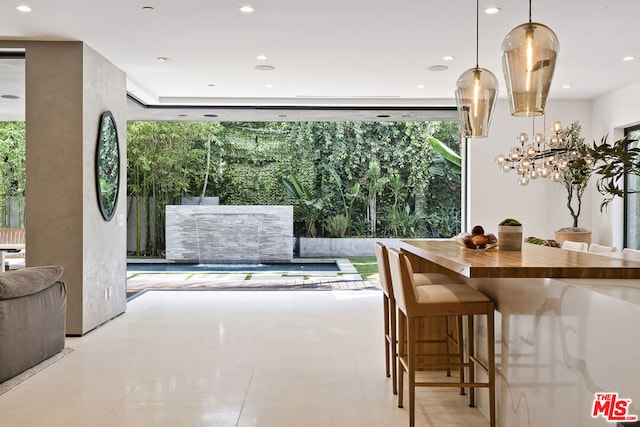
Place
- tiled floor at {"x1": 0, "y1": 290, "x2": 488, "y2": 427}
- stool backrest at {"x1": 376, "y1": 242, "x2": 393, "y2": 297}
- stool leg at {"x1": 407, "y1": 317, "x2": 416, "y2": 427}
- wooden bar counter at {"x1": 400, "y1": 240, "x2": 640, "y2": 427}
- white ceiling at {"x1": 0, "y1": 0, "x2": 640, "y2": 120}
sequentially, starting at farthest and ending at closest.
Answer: white ceiling at {"x1": 0, "y1": 0, "x2": 640, "y2": 120}, stool backrest at {"x1": 376, "y1": 242, "x2": 393, "y2": 297}, tiled floor at {"x1": 0, "y1": 290, "x2": 488, "y2": 427}, stool leg at {"x1": 407, "y1": 317, "x2": 416, "y2": 427}, wooden bar counter at {"x1": 400, "y1": 240, "x2": 640, "y2": 427}

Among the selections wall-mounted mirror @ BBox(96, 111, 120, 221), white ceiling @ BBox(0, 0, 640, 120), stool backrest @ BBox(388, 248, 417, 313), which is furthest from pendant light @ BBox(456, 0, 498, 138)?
wall-mounted mirror @ BBox(96, 111, 120, 221)

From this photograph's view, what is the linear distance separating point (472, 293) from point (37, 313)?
3.24 metres

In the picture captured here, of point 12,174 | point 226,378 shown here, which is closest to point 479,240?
point 226,378

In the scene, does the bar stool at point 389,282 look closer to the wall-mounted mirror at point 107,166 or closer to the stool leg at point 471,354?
the stool leg at point 471,354

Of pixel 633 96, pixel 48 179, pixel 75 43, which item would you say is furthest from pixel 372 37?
pixel 633 96

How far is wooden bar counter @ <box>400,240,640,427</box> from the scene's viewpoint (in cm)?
193

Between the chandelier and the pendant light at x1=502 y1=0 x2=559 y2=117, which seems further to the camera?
the chandelier

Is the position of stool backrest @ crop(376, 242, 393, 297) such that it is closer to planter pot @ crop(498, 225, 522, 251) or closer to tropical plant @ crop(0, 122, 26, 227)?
planter pot @ crop(498, 225, 522, 251)

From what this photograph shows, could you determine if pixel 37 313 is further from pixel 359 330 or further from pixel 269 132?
pixel 269 132

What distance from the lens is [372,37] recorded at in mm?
5613

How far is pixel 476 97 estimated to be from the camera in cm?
333

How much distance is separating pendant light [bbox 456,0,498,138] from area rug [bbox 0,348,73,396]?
3425 millimetres

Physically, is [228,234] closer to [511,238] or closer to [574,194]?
[574,194]

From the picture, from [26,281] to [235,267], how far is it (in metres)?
7.91
